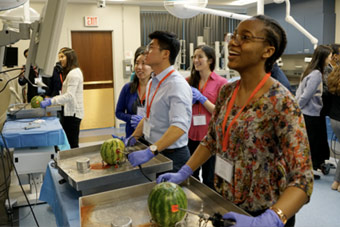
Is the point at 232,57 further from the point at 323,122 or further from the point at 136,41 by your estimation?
the point at 136,41

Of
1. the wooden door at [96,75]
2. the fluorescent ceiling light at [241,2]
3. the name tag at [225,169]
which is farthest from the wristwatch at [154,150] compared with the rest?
the fluorescent ceiling light at [241,2]

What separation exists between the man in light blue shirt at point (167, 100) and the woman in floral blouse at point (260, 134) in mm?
541

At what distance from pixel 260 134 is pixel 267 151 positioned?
0.21 feet

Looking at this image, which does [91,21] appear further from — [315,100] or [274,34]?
[274,34]

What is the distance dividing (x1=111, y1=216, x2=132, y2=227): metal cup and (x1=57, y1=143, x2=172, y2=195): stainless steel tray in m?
0.36

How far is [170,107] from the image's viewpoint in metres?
1.81

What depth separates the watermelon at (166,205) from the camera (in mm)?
1076

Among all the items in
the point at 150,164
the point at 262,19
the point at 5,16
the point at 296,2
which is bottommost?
the point at 150,164

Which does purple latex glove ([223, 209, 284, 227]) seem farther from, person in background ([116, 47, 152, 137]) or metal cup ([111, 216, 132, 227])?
person in background ([116, 47, 152, 137])

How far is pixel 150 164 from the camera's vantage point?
165 cm

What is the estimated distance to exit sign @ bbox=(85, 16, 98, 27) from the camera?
6508 millimetres

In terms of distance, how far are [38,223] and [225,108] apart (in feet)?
7.71

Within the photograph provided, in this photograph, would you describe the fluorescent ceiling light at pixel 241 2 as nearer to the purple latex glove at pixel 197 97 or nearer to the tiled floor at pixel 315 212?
the tiled floor at pixel 315 212

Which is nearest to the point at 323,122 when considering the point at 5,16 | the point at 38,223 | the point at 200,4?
the point at 200,4
